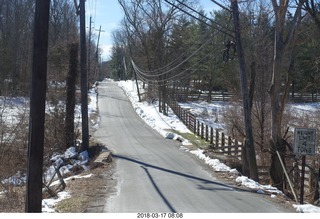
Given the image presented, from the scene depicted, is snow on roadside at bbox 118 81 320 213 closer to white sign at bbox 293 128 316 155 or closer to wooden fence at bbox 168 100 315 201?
wooden fence at bbox 168 100 315 201

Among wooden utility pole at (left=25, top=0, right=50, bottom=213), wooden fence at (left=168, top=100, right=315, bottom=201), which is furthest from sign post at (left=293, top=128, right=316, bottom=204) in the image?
wooden utility pole at (left=25, top=0, right=50, bottom=213)

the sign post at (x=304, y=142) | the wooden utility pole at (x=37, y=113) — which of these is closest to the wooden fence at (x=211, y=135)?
the sign post at (x=304, y=142)

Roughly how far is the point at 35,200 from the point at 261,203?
6.72 meters

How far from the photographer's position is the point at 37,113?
775 centimetres

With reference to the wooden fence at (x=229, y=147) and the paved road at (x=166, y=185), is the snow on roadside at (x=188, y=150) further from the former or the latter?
the wooden fence at (x=229, y=147)

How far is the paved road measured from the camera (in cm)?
1131

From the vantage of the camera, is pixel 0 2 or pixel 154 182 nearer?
pixel 154 182

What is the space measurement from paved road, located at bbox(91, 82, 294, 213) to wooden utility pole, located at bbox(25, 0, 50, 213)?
335 cm

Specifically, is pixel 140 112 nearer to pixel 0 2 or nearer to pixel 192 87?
pixel 192 87

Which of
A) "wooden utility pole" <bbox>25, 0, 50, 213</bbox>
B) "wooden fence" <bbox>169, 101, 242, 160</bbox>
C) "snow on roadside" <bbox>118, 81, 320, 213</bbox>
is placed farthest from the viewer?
"wooden fence" <bbox>169, 101, 242, 160</bbox>

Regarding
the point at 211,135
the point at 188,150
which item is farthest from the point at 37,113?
the point at 211,135

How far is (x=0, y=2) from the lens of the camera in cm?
5759

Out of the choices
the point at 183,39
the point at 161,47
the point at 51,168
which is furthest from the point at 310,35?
the point at 183,39

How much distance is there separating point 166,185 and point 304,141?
4.83 meters
